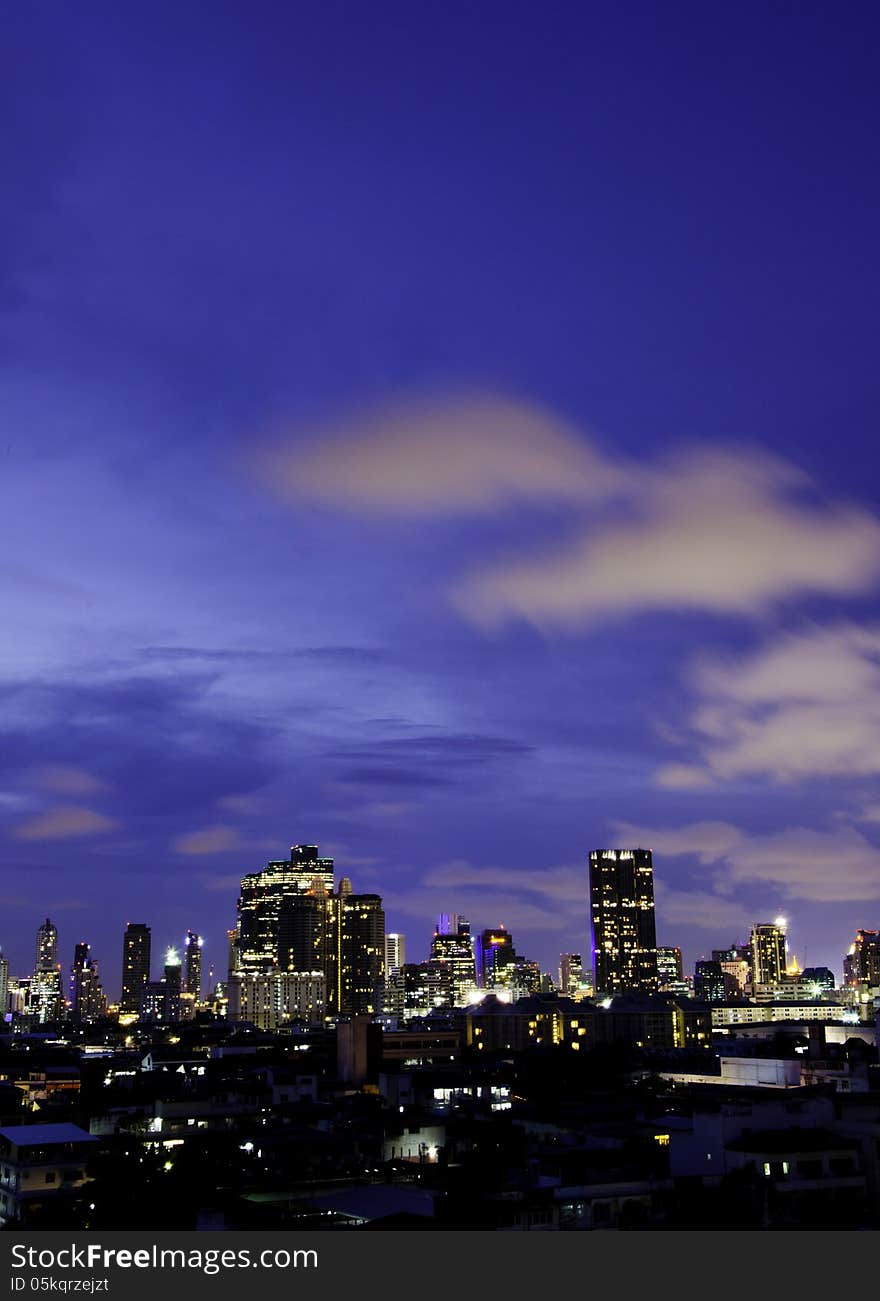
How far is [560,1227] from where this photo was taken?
3178 cm

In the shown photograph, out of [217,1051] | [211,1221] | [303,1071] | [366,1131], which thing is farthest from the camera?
[217,1051]

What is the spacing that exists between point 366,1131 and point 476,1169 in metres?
11.5

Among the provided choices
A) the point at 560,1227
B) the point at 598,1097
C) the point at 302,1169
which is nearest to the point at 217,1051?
the point at 598,1097

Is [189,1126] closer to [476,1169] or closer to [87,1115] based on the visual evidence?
[87,1115]

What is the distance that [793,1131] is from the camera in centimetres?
3853

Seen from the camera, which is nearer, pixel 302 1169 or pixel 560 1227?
pixel 560 1227

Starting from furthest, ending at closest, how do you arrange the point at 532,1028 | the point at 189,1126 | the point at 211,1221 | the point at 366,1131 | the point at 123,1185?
the point at 532,1028 → the point at 189,1126 → the point at 366,1131 → the point at 123,1185 → the point at 211,1221

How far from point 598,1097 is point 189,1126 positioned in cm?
2128

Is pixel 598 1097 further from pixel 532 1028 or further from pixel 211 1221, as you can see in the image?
pixel 532 1028
